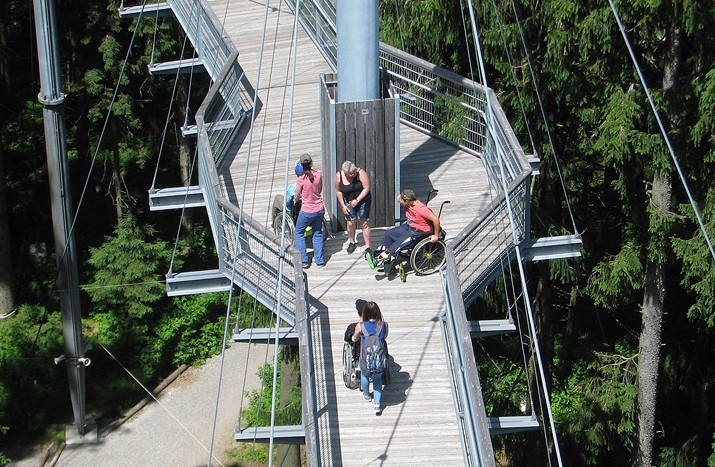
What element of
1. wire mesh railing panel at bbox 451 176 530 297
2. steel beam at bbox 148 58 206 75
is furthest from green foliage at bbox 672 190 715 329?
steel beam at bbox 148 58 206 75

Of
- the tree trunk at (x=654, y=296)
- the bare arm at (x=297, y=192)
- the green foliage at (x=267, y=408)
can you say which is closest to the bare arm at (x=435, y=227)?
the bare arm at (x=297, y=192)

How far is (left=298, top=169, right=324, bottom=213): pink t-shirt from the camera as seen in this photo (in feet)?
43.8

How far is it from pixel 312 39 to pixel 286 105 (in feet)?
8.78

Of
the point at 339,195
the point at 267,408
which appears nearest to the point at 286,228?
the point at 339,195

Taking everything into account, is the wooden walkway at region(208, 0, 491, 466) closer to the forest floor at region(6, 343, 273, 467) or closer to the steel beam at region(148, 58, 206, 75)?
the steel beam at region(148, 58, 206, 75)

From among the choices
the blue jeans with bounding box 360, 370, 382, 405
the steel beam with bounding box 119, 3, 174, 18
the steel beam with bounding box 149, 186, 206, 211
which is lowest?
the blue jeans with bounding box 360, 370, 382, 405

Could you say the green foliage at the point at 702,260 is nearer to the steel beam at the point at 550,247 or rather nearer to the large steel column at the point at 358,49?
the steel beam at the point at 550,247

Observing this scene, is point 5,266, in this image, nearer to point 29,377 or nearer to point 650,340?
point 29,377

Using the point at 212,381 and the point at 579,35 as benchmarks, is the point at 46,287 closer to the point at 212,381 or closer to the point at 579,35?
the point at 212,381

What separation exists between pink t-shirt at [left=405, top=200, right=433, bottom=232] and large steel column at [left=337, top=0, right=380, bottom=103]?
76.5 inches

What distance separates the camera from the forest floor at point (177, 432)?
24.0m

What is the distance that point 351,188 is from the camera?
1369 cm

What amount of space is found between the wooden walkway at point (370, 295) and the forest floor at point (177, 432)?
6.73 meters

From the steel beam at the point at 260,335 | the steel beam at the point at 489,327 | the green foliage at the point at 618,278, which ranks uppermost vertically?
the green foliage at the point at 618,278
